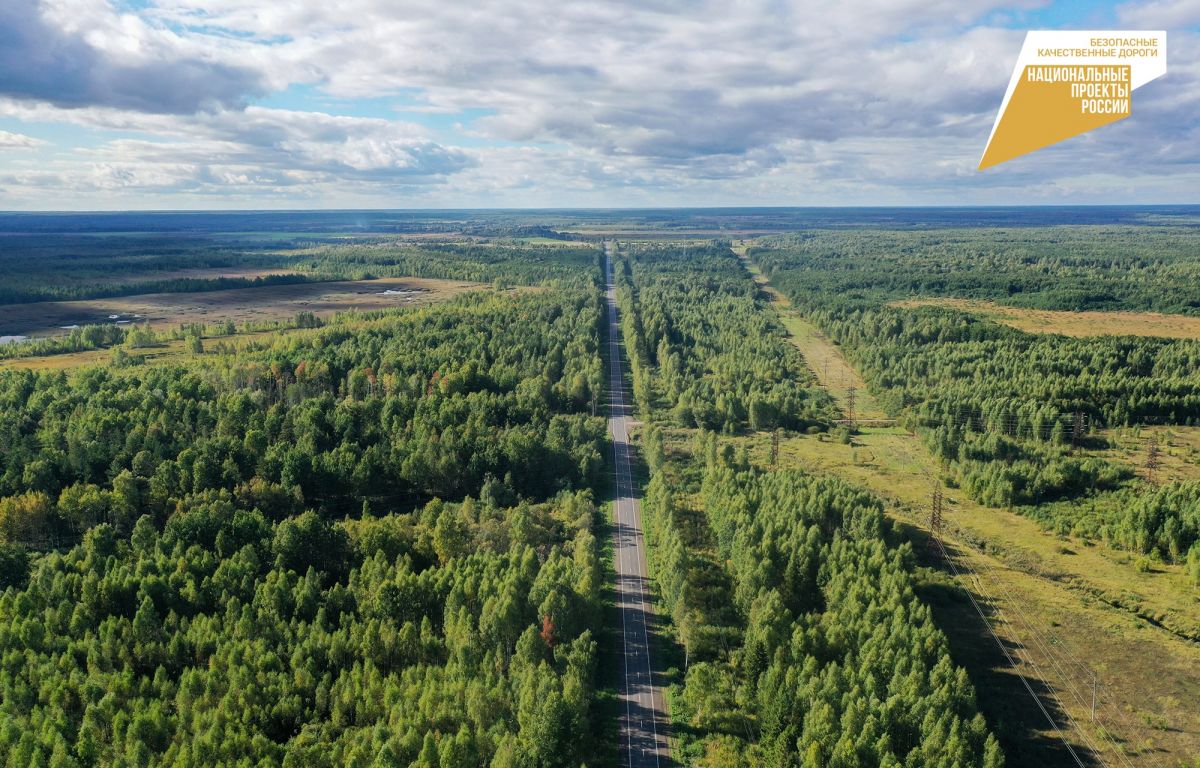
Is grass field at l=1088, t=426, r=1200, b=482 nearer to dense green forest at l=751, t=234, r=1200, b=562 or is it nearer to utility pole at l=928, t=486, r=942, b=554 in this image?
dense green forest at l=751, t=234, r=1200, b=562

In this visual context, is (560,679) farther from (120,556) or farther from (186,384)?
(186,384)

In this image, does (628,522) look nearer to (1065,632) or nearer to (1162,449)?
(1065,632)

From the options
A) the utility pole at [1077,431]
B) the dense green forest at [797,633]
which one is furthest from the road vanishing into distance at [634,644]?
the utility pole at [1077,431]

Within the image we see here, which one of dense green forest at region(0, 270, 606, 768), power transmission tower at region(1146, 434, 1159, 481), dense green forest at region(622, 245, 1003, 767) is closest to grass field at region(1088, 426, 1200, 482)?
power transmission tower at region(1146, 434, 1159, 481)

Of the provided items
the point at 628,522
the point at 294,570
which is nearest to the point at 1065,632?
the point at 628,522

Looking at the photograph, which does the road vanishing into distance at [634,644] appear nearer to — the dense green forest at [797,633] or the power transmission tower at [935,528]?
the dense green forest at [797,633]

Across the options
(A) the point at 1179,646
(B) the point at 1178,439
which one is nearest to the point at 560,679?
(A) the point at 1179,646
